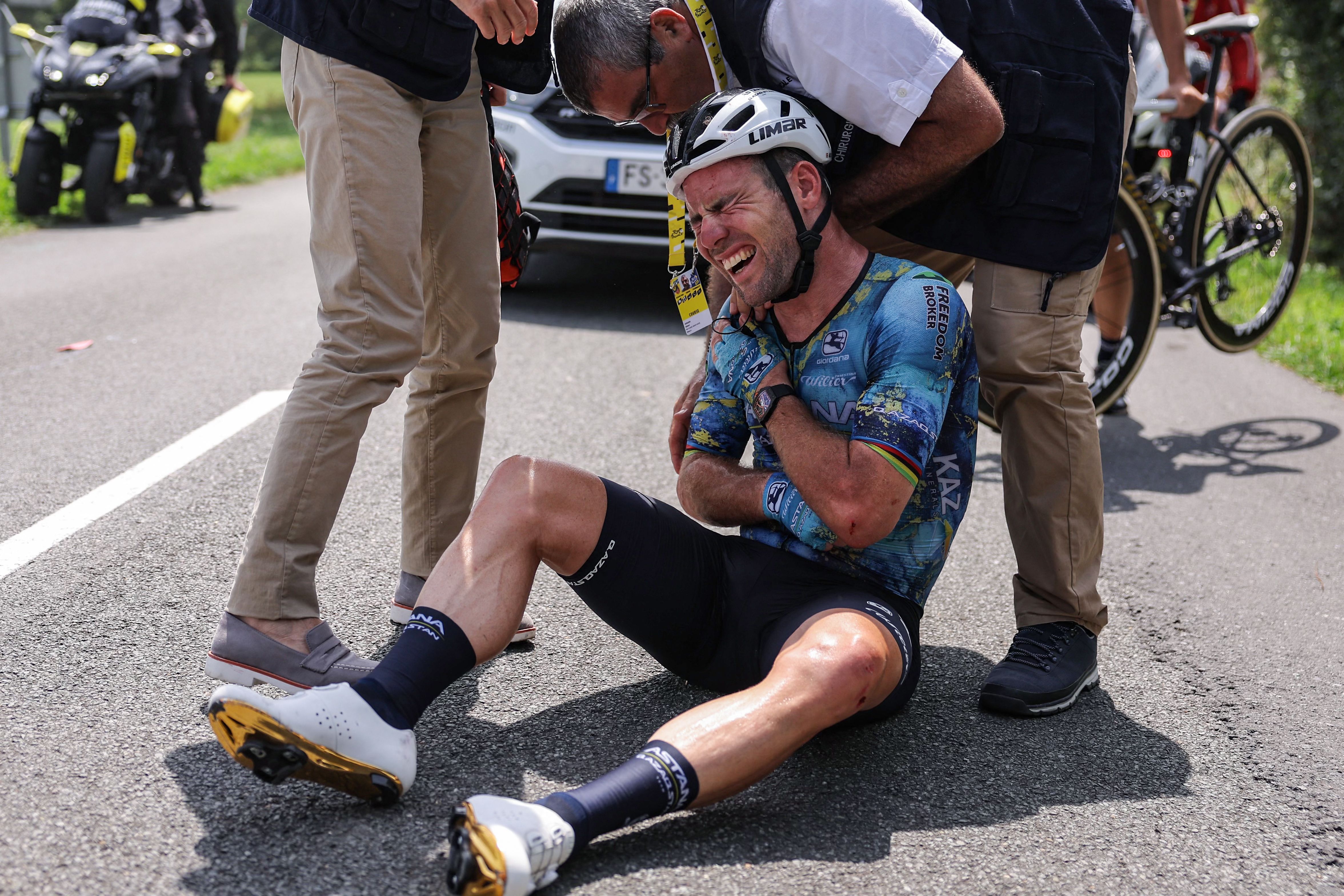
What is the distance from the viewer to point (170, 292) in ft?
24.3

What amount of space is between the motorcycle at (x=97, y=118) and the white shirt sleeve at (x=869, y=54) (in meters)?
8.44

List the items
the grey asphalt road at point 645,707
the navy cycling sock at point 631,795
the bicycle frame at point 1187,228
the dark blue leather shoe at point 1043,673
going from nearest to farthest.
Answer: the navy cycling sock at point 631,795
the grey asphalt road at point 645,707
the dark blue leather shoe at point 1043,673
the bicycle frame at point 1187,228

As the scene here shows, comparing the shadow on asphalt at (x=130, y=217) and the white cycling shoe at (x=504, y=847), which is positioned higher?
the white cycling shoe at (x=504, y=847)

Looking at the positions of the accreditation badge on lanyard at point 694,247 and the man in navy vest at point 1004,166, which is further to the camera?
the accreditation badge on lanyard at point 694,247

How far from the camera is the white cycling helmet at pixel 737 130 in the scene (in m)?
2.64

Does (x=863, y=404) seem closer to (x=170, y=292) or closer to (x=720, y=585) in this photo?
(x=720, y=585)

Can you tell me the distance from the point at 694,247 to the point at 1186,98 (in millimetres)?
2848

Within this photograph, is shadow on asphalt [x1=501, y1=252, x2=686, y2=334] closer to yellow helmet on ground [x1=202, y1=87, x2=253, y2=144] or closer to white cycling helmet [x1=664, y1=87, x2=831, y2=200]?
white cycling helmet [x1=664, y1=87, x2=831, y2=200]

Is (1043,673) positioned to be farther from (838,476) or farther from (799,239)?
(799,239)

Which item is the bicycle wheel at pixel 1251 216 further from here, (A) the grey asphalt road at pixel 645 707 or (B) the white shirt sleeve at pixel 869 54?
(B) the white shirt sleeve at pixel 869 54

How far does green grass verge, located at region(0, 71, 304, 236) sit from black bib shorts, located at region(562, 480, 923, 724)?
231 cm

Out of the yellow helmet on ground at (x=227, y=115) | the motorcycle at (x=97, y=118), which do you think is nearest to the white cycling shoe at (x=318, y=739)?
the motorcycle at (x=97, y=118)

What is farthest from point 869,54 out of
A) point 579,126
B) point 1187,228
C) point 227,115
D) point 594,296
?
point 227,115

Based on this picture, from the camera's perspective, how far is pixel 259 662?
2693 millimetres
